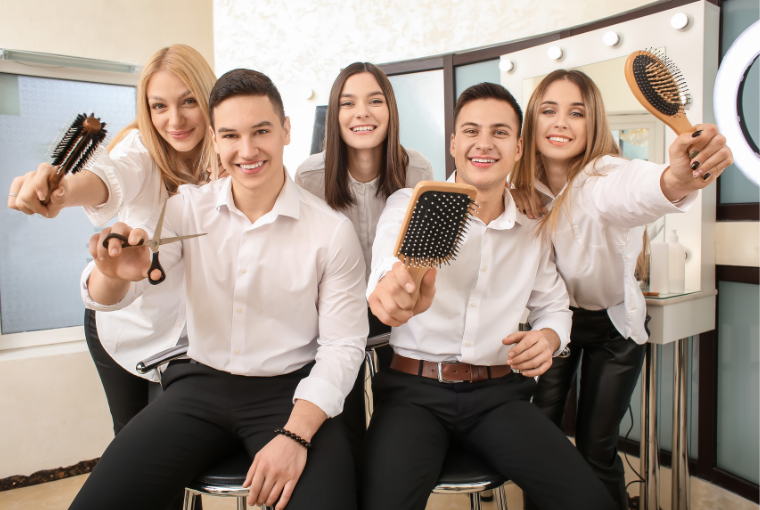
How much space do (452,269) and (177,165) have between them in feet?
2.68

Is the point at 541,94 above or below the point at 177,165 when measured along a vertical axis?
above

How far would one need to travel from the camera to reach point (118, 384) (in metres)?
1.50

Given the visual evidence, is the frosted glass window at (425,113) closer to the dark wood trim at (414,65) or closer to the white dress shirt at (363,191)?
the dark wood trim at (414,65)

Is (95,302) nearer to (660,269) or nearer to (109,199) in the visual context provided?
(109,199)

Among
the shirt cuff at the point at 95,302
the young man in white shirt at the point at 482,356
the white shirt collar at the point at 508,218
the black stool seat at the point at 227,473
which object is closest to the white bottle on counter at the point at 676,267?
the young man in white shirt at the point at 482,356

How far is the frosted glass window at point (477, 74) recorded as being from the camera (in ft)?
7.76

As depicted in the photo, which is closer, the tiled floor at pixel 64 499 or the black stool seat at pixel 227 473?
the black stool seat at pixel 227 473

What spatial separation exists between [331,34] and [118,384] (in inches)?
79.7

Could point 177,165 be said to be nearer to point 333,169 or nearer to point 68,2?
point 333,169

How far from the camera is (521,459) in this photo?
1.06 m

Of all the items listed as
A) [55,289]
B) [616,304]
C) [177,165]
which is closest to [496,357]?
[616,304]

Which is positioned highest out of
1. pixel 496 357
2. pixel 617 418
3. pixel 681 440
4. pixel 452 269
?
pixel 452 269

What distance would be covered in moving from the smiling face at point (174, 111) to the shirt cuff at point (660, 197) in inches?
43.8

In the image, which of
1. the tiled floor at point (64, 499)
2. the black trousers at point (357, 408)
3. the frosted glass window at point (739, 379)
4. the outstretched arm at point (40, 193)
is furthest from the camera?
the tiled floor at point (64, 499)
